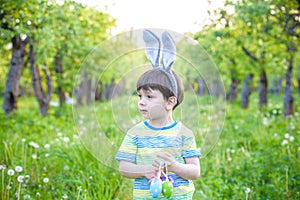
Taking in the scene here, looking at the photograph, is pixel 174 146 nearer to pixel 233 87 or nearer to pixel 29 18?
pixel 29 18

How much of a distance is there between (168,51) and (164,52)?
0.08 feet

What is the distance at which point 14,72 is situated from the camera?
8.38m

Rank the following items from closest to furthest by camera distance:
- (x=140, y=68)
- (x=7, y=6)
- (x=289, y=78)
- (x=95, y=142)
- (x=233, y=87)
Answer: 1. (x=140, y=68)
2. (x=95, y=142)
3. (x=7, y=6)
4. (x=289, y=78)
5. (x=233, y=87)

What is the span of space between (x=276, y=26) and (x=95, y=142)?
400 cm

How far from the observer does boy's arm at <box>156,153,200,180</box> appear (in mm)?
2051

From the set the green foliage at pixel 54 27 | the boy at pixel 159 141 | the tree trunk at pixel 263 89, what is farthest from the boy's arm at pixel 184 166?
the tree trunk at pixel 263 89

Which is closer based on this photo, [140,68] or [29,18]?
[140,68]

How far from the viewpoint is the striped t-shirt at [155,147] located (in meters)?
2.14

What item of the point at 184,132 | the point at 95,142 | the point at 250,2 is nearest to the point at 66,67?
the point at 250,2

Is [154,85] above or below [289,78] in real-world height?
below

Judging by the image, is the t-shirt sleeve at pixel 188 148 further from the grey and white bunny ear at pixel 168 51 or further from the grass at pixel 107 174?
the grass at pixel 107 174

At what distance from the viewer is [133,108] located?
2.46 meters

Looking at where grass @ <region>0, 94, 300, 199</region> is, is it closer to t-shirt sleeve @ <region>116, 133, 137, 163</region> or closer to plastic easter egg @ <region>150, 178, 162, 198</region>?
t-shirt sleeve @ <region>116, 133, 137, 163</region>

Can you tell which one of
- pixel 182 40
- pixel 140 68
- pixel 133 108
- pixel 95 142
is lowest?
pixel 95 142
